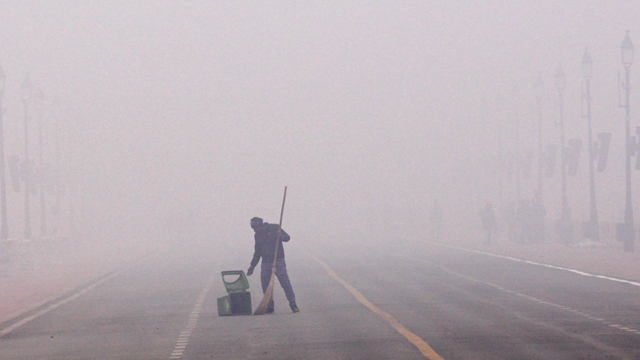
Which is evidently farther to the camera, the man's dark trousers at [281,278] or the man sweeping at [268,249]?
the man sweeping at [268,249]

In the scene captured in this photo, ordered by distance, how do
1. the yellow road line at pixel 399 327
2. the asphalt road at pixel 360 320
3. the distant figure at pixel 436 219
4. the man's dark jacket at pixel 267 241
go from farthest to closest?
1. the distant figure at pixel 436 219
2. the man's dark jacket at pixel 267 241
3. the asphalt road at pixel 360 320
4. the yellow road line at pixel 399 327

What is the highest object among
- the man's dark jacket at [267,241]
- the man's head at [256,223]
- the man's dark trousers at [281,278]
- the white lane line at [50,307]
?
the man's head at [256,223]

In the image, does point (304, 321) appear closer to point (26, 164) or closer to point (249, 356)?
point (249, 356)

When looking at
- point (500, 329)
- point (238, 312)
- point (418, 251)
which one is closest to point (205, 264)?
point (418, 251)

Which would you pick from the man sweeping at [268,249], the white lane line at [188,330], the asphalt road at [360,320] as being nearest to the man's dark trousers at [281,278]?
the man sweeping at [268,249]

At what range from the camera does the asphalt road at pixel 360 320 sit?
13.1 metres

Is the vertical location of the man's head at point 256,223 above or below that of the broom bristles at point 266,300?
above

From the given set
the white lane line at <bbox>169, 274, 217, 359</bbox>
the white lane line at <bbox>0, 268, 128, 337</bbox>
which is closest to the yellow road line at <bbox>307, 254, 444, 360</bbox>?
the white lane line at <bbox>169, 274, 217, 359</bbox>

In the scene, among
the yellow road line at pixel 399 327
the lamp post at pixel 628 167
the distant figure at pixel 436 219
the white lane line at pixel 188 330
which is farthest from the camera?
the distant figure at pixel 436 219

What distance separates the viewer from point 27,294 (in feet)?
87.2

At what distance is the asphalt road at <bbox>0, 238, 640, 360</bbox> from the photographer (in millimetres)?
13109

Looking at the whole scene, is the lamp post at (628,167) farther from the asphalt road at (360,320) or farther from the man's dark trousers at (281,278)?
the man's dark trousers at (281,278)

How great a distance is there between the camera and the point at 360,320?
669 inches

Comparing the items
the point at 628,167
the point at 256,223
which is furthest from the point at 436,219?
the point at 256,223
